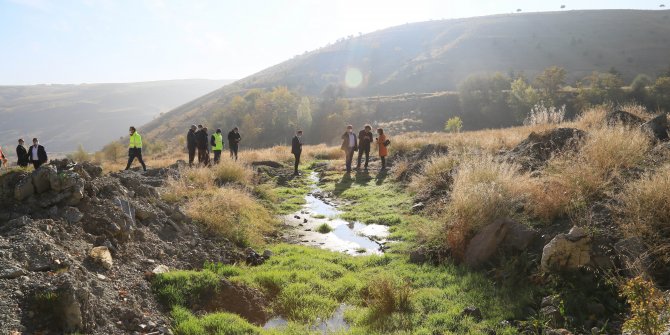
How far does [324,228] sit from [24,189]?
599cm

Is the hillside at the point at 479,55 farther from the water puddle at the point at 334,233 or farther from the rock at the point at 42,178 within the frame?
the rock at the point at 42,178

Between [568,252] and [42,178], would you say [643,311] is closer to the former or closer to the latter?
[568,252]

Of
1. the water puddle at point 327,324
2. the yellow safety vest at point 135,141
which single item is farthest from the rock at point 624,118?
the yellow safety vest at point 135,141

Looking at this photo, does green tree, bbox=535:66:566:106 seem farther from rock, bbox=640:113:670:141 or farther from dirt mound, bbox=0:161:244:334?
dirt mound, bbox=0:161:244:334

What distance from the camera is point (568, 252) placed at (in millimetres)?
5301

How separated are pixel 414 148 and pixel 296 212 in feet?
36.1

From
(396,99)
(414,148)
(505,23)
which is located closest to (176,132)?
(396,99)

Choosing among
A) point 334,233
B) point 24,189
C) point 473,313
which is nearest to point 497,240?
point 473,313

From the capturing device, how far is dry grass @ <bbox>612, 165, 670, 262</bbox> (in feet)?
16.7

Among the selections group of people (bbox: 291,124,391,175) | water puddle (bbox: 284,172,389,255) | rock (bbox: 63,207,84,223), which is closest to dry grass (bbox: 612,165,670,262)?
water puddle (bbox: 284,172,389,255)

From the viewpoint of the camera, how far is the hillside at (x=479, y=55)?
102438mm

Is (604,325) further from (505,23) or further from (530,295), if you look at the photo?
(505,23)

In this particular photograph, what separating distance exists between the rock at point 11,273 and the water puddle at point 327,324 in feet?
9.11

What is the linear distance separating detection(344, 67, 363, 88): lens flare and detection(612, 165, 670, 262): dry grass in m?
110
